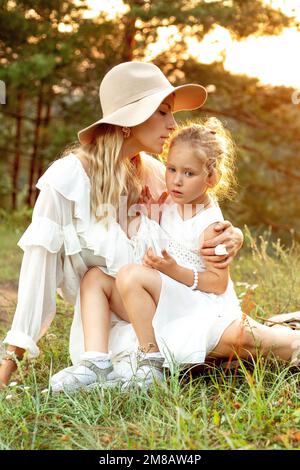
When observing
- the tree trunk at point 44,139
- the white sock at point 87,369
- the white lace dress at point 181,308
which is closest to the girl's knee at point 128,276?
the white lace dress at point 181,308

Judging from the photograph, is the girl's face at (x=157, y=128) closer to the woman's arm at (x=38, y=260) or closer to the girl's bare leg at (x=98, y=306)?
the woman's arm at (x=38, y=260)

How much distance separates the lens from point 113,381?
304 centimetres

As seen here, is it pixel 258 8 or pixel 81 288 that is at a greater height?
pixel 258 8

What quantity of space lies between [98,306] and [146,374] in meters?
0.40

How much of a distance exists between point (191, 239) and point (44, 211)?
64cm

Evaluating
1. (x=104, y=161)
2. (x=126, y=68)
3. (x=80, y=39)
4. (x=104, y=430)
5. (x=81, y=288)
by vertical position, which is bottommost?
(x=104, y=430)

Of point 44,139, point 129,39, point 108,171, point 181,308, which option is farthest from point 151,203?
point 44,139

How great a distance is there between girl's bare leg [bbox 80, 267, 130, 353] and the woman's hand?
1.41ft

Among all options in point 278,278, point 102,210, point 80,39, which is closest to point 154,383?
point 102,210

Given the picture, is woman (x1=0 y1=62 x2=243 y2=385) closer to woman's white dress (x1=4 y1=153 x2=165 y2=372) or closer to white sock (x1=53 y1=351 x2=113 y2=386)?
woman's white dress (x1=4 y1=153 x2=165 y2=372)

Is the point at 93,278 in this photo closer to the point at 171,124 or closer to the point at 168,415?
the point at 171,124

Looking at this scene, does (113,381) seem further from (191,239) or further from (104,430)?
(191,239)

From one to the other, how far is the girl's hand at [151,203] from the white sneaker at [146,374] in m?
0.68

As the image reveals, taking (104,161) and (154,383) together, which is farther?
(104,161)
